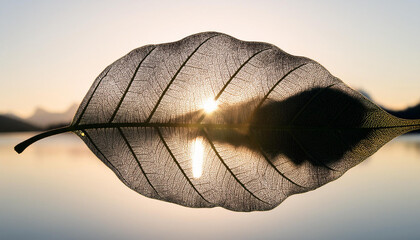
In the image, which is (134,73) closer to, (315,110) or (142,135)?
(142,135)

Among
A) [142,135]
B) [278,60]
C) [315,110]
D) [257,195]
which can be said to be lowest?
[257,195]

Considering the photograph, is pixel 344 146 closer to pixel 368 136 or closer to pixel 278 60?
pixel 368 136

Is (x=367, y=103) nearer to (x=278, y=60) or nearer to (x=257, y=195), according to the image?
(x=278, y=60)

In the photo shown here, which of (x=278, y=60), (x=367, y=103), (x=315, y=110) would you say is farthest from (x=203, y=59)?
(x=367, y=103)

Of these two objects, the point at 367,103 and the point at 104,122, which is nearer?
the point at 367,103

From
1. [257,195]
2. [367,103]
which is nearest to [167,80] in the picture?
[257,195]

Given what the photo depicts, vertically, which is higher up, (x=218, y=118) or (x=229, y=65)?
(x=229, y=65)

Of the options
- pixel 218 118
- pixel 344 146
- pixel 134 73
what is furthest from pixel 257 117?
pixel 134 73

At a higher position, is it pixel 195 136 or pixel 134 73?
pixel 134 73
